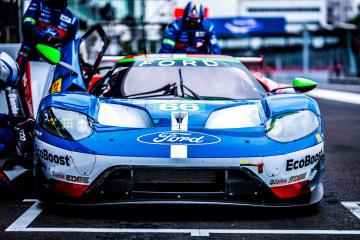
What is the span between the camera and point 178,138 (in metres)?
4.13

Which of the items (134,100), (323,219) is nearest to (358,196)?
(323,219)

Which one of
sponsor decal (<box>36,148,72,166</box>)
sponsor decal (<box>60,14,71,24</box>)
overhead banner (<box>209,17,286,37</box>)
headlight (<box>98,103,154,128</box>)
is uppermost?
sponsor decal (<box>60,14,71,24</box>)

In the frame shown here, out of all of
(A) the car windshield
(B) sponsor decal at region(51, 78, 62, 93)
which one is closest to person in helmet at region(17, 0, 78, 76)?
(B) sponsor decal at region(51, 78, 62, 93)

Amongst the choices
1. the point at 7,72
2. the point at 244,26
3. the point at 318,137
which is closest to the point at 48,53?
the point at 7,72

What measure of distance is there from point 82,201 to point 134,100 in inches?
36.0

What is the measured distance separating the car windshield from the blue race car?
0.41 meters

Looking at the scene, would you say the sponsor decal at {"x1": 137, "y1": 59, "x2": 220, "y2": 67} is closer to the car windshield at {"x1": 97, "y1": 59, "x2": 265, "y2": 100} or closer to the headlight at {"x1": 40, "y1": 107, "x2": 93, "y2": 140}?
the car windshield at {"x1": 97, "y1": 59, "x2": 265, "y2": 100}

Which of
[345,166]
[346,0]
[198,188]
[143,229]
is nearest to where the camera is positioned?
[143,229]

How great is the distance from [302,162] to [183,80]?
4.68ft

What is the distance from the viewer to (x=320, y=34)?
152 ft

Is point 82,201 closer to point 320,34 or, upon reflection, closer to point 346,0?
point 320,34

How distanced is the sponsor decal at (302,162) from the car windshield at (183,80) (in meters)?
0.93

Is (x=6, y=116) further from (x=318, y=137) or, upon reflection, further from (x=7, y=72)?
(x=318, y=137)

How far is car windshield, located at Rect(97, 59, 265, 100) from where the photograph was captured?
→ 16.8ft
